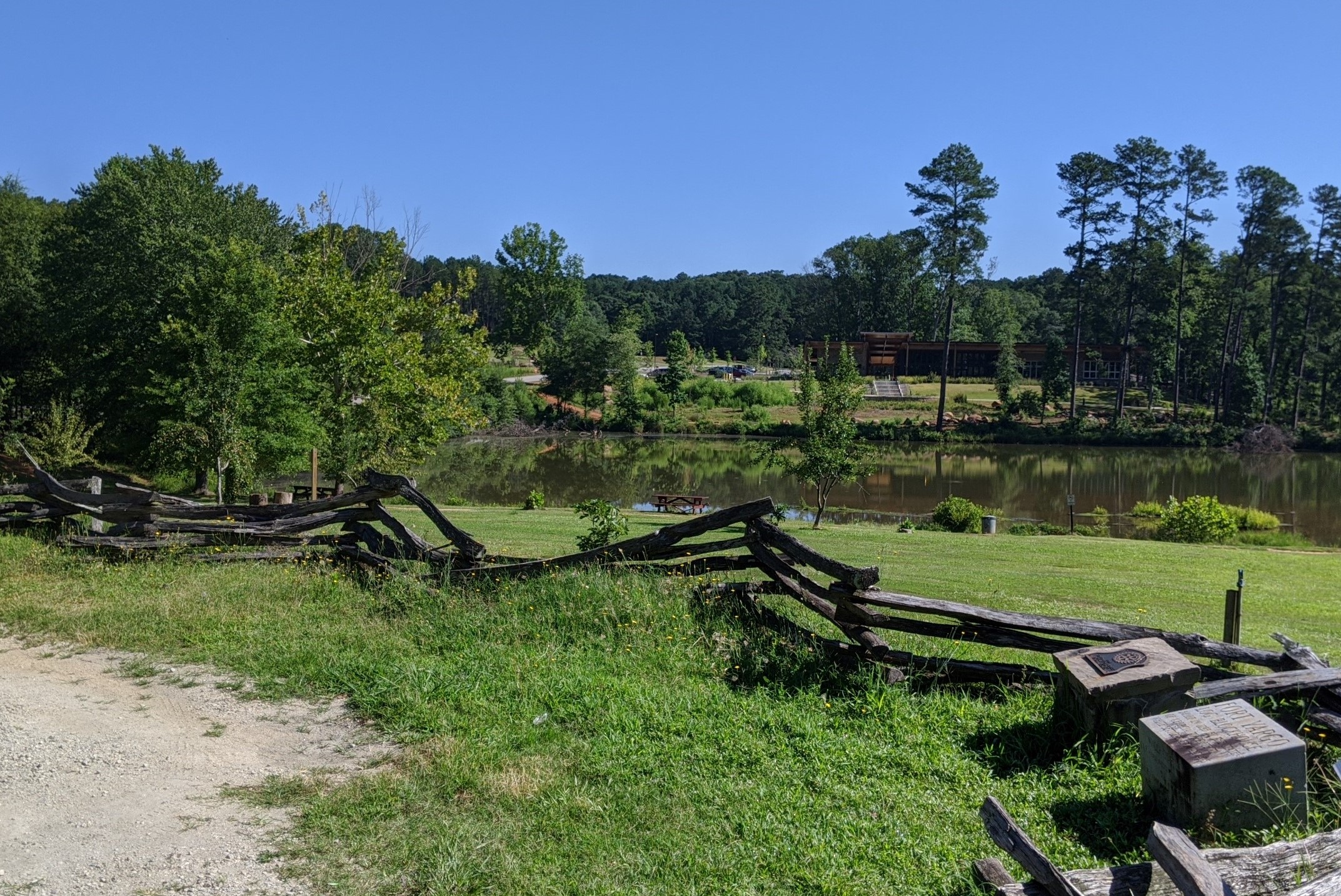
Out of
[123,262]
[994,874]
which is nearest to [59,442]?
[123,262]

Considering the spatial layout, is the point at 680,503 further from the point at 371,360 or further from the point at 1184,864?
the point at 1184,864

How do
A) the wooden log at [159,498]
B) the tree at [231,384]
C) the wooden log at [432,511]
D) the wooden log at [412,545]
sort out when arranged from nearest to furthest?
the wooden log at [432,511], the wooden log at [412,545], the wooden log at [159,498], the tree at [231,384]

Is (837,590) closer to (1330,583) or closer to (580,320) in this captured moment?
(1330,583)

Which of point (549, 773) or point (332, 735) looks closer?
point (549, 773)

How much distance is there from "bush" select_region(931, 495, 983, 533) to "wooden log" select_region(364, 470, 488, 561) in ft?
63.0

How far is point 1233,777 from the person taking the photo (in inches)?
183

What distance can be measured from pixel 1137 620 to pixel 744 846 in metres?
8.52

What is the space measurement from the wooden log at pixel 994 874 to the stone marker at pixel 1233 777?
4.65 ft

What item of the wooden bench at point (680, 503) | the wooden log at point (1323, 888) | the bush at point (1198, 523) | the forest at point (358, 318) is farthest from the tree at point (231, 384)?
the bush at point (1198, 523)

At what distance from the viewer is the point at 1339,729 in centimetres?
559

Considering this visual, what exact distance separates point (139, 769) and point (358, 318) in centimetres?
2102

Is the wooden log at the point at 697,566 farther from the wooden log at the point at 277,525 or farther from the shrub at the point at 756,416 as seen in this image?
the shrub at the point at 756,416

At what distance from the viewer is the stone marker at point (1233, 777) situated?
4637mm

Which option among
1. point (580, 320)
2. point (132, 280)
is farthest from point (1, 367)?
point (580, 320)
